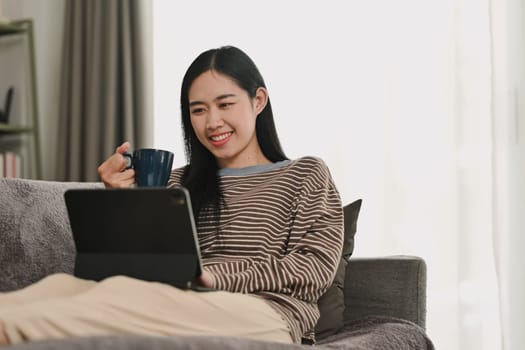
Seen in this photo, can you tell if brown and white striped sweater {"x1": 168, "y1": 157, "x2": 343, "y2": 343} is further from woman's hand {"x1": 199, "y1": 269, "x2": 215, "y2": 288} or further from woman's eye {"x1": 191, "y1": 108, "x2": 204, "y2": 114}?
woman's eye {"x1": 191, "y1": 108, "x2": 204, "y2": 114}

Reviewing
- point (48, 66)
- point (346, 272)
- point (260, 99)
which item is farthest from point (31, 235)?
point (48, 66)

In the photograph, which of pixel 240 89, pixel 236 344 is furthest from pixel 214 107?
pixel 236 344

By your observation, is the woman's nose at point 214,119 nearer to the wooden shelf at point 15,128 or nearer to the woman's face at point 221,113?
the woman's face at point 221,113

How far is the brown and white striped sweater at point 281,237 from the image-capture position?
1754mm

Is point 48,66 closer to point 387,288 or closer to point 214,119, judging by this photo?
point 214,119

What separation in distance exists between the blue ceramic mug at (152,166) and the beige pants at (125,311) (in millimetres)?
289

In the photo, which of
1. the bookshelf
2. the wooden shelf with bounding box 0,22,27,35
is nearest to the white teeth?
the bookshelf

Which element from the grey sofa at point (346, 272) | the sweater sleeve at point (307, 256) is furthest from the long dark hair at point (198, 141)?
the grey sofa at point (346, 272)

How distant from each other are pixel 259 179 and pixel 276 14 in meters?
1.41

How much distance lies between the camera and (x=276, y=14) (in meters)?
3.28

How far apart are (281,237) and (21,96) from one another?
256 cm

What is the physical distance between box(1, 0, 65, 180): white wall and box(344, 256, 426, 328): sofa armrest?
2247mm

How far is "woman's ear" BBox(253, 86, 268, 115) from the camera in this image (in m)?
2.07

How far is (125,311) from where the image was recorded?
1357 millimetres
